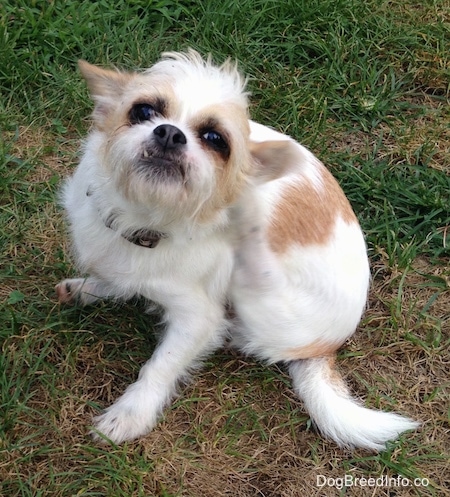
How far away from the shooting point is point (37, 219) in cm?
346

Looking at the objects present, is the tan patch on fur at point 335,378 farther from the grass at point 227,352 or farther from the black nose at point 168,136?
the black nose at point 168,136

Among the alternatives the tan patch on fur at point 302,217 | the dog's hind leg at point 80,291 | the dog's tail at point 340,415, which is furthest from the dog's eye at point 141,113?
the dog's tail at point 340,415

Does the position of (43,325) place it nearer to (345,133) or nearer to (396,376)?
(396,376)

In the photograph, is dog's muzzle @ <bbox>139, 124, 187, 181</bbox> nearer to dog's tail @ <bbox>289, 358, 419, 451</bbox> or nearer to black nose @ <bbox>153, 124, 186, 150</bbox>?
black nose @ <bbox>153, 124, 186, 150</bbox>

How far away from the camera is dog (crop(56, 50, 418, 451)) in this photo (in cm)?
236

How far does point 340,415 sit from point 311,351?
1.06 ft

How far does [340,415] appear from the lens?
2.81 meters

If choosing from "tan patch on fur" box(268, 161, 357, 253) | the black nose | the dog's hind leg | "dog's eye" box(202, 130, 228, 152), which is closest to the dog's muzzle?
the black nose

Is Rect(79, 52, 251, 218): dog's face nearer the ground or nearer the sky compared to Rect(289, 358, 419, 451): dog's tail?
nearer the sky

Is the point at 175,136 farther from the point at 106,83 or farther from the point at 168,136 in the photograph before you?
the point at 106,83

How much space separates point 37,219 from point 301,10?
2267 mm

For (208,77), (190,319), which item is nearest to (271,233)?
(190,319)

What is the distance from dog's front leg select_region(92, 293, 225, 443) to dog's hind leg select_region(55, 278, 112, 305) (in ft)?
1.48

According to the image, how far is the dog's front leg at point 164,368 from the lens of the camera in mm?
2791
